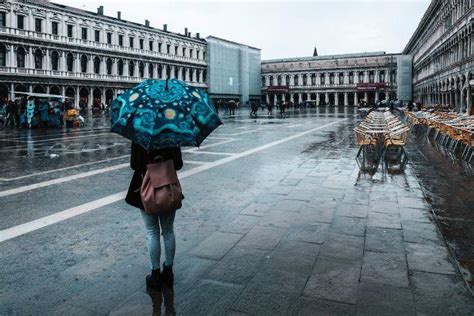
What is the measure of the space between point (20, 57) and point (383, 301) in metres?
48.0

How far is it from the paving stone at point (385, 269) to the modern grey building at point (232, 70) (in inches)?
2736

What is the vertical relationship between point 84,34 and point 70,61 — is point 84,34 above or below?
above

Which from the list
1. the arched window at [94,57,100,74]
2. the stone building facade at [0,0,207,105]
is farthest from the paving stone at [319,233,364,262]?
the arched window at [94,57,100,74]

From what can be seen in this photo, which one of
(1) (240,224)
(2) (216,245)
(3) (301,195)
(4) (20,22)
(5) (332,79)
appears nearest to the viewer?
(2) (216,245)

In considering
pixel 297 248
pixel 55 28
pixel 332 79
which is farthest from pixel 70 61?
pixel 332 79

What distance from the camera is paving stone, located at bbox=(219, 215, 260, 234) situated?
17.3 feet

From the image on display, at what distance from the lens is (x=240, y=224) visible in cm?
551

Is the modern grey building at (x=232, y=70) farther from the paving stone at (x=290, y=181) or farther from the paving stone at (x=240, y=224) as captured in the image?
the paving stone at (x=240, y=224)

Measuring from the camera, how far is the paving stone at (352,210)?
5891 millimetres

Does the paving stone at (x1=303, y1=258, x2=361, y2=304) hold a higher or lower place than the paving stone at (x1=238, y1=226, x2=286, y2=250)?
lower

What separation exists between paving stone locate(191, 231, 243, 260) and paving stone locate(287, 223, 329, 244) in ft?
2.09

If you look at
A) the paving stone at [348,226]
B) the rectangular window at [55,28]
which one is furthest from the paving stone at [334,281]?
the rectangular window at [55,28]

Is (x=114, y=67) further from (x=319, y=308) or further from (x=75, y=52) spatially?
(x=319, y=308)

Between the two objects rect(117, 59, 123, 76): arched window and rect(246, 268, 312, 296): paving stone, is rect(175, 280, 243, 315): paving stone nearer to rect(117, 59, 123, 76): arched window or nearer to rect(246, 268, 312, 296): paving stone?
rect(246, 268, 312, 296): paving stone
